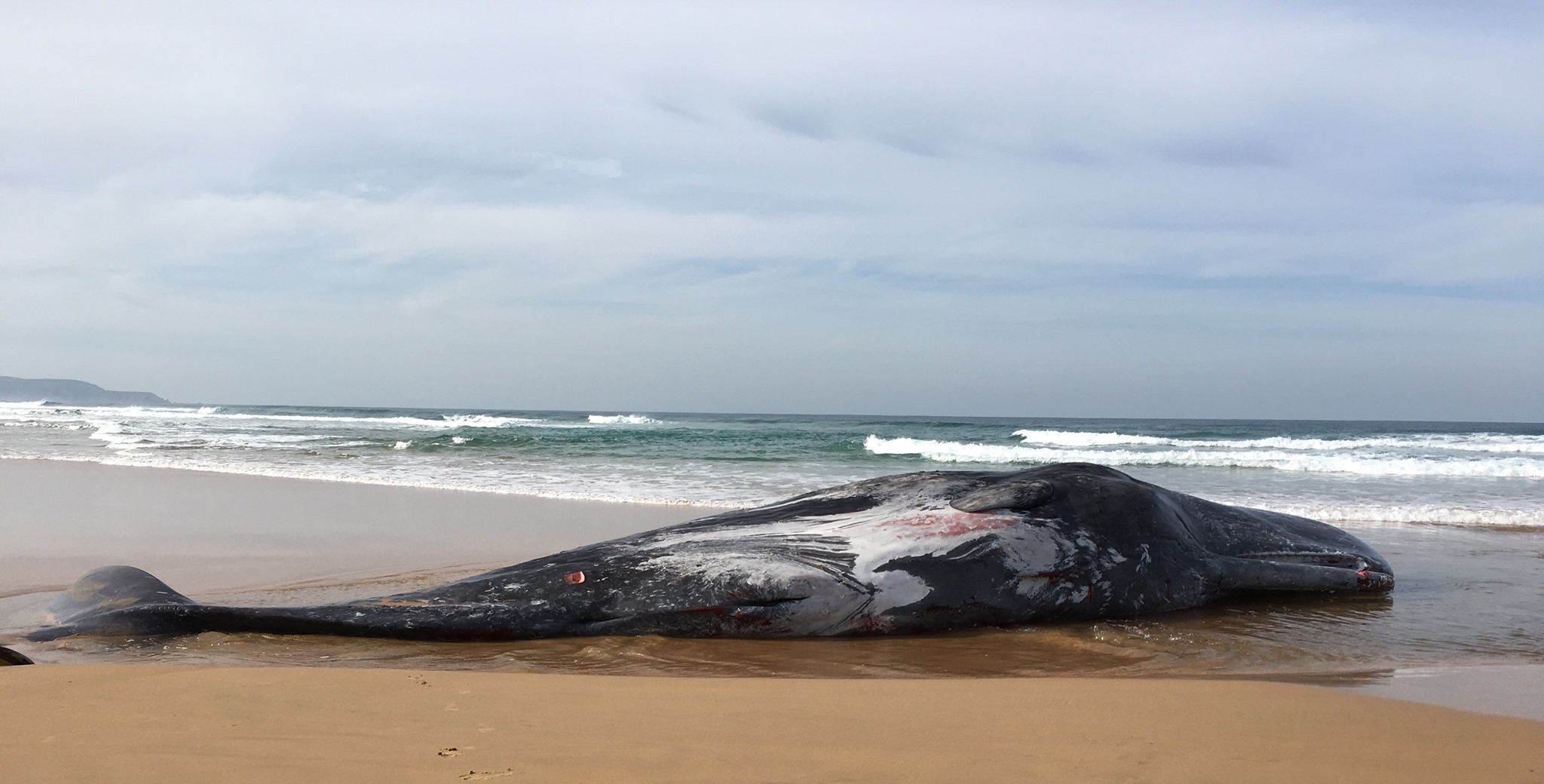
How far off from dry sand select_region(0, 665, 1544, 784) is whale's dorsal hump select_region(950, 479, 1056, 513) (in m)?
1.40

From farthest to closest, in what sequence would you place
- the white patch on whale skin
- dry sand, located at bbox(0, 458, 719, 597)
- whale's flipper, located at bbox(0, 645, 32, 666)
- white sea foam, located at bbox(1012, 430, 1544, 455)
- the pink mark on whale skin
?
1. white sea foam, located at bbox(1012, 430, 1544, 455)
2. dry sand, located at bbox(0, 458, 719, 597)
3. the pink mark on whale skin
4. the white patch on whale skin
5. whale's flipper, located at bbox(0, 645, 32, 666)

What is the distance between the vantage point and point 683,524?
5.31 metres

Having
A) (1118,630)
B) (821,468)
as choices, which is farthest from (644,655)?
(821,468)

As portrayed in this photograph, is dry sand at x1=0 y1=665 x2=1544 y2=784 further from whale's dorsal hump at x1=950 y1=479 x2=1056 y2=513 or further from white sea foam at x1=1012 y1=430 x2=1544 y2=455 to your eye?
white sea foam at x1=1012 y1=430 x2=1544 y2=455

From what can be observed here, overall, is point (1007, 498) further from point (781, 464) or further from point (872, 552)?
point (781, 464)

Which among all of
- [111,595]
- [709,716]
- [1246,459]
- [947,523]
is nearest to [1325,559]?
[947,523]

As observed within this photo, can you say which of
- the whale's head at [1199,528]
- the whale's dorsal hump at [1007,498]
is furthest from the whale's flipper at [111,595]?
the whale's head at [1199,528]

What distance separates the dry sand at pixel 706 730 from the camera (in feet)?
8.26

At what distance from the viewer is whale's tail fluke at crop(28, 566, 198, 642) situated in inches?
164

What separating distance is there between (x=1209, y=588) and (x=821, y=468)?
1212 centimetres

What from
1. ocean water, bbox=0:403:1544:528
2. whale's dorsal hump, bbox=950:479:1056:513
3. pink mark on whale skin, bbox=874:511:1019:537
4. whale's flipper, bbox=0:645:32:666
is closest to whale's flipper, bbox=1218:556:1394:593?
whale's dorsal hump, bbox=950:479:1056:513

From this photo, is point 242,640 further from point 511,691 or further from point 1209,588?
point 1209,588

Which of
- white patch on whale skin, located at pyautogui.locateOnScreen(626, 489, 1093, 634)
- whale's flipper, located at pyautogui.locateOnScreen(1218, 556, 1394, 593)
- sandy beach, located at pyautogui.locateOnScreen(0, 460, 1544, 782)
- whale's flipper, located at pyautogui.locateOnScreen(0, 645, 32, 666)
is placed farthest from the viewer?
whale's flipper, located at pyautogui.locateOnScreen(1218, 556, 1394, 593)

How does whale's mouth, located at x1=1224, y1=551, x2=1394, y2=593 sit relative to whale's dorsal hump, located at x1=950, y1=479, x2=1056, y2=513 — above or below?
below
